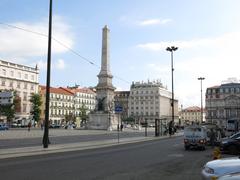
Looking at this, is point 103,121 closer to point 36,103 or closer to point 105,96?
point 105,96

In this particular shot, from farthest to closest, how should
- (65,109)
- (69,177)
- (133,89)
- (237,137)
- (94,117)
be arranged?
(133,89), (65,109), (94,117), (237,137), (69,177)

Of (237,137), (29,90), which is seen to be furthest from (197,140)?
(29,90)

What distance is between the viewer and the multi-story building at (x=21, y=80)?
110500 millimetres

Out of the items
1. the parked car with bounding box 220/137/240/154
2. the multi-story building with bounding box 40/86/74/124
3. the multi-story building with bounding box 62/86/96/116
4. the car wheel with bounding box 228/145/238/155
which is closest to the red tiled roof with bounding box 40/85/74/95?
the multi-story building with bounding box 40/86/74/124

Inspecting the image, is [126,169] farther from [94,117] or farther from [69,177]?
[94,117]

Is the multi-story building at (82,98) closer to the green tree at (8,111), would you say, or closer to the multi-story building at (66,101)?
the multi-story building at (66,101)

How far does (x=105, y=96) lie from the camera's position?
77188 mm

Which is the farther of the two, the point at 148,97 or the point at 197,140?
the point at 148,97

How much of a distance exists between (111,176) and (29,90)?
114 meters

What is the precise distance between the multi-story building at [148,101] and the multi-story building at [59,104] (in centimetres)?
4119

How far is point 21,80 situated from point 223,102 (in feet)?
311

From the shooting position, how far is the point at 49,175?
1339 cm

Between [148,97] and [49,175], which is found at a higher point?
[148,97]

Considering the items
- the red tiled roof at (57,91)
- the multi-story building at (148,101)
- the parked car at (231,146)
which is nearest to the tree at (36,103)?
the red tiled roof at (57,91)
